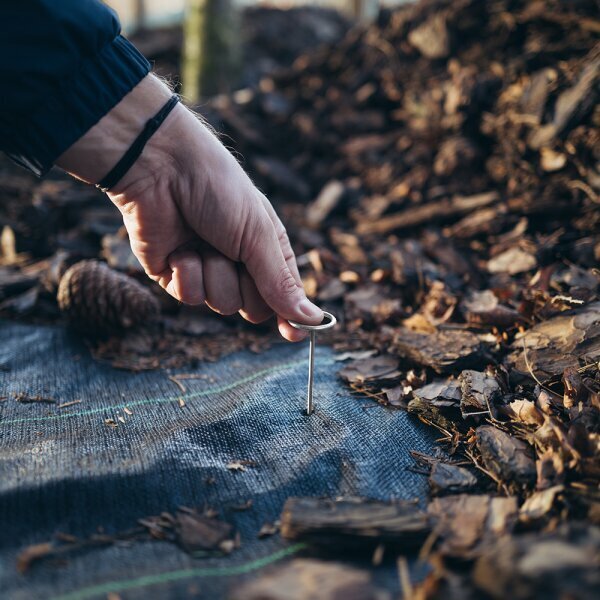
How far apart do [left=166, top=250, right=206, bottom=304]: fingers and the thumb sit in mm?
223

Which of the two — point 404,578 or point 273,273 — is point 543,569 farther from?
point 273,273

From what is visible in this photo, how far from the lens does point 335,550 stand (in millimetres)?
1147

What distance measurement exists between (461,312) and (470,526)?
1.20 m

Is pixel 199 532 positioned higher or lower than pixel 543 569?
lower

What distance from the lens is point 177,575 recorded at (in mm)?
1079

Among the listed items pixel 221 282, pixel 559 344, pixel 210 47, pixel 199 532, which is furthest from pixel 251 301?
pixel 210 47

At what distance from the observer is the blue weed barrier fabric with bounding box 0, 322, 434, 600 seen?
110cm

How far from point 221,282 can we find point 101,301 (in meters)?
0.69

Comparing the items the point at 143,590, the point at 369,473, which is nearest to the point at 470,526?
the point at 369,473

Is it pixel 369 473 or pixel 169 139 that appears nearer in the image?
pixel 369 473

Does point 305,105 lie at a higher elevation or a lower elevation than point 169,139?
lower

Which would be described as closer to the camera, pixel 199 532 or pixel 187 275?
pixel 199 532

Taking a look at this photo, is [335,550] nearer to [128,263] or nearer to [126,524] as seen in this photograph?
[126,524]

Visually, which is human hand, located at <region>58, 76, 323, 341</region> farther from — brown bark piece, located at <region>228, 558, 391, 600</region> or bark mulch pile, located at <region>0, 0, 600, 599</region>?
brown bark piece, located at <region>228, 558, 391, 600</region>
